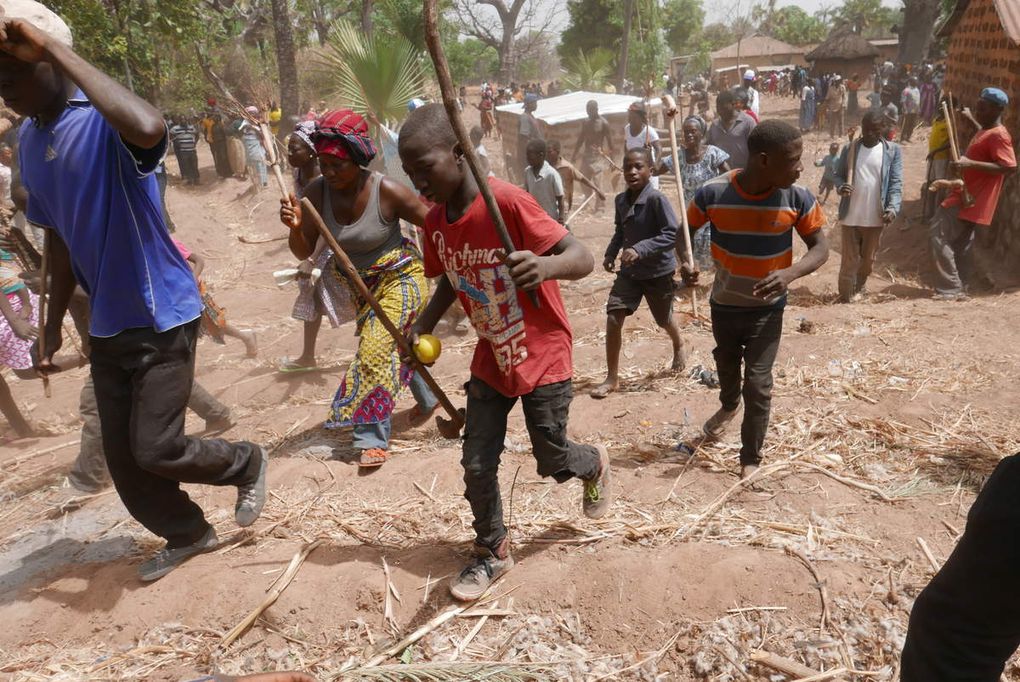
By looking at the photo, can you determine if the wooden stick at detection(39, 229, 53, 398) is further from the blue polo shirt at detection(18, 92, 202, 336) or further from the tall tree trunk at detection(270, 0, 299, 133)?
the tall tree trunk at detection(270, 0, 299, 133)

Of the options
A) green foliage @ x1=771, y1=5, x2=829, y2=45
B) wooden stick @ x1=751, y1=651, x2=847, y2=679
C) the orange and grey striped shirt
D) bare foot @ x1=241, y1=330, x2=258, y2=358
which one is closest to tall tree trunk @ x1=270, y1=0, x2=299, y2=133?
bare foot @ x1=241, y1=330, x2=258, y2=358

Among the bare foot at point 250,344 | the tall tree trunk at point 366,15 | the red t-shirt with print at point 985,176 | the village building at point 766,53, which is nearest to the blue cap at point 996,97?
the red t-shirt with print at point 985,176

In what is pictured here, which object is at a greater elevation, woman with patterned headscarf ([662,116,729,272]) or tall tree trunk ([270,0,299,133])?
tall tree trunk ([270,0,299,133])

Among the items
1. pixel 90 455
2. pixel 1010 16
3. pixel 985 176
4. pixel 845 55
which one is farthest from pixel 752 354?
pixel 845 55

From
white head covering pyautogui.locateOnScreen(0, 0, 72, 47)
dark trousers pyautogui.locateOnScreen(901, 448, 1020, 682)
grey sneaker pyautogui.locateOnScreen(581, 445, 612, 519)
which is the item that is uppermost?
white head covering pyautogui.locateOnScreen(0, 0, 72, 47)

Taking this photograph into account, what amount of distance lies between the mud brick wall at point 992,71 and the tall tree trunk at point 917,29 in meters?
18.9

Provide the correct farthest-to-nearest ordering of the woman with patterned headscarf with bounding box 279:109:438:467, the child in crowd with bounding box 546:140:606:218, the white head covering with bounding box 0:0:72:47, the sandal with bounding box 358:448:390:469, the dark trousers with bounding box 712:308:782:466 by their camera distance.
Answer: the child in crowd with bounding box 546:140:606:218 < the sandal with bounding box 358:448:390:469 < the woman with patterned headscarf with bounding box 279:109:438:467 < the dark trousers with bounding box 712:308:782:466 < the white head covering with bounding box 0:0:72:47

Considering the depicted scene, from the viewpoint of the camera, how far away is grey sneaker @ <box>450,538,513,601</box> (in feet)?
9.77

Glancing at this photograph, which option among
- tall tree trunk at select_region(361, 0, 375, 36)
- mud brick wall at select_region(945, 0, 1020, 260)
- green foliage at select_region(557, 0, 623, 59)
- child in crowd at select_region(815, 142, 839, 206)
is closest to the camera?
mud brick wall at select_region(945, 0, 1020, 260)

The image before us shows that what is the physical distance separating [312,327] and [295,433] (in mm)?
1340

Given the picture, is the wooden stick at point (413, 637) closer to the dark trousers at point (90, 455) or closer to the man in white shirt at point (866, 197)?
the dark trousers at point (90, 455)

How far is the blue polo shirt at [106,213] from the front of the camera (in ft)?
8.74

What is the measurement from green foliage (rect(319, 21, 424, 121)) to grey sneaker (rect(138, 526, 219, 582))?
26.0 feet

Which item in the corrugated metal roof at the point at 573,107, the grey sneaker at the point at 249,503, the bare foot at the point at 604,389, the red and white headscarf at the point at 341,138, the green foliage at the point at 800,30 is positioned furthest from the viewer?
the green foliage at the point at 800,30
